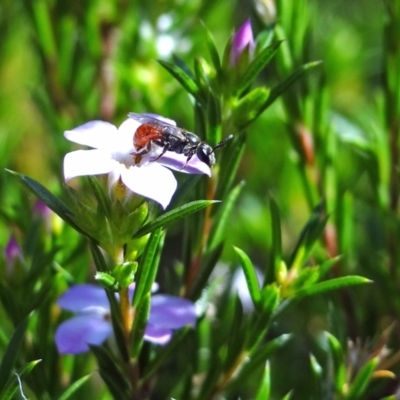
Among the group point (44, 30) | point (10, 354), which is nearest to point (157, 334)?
point (10, 354)

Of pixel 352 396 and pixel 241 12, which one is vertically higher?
pixel 241 12

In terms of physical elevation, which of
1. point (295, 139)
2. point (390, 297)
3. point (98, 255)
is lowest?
point (390, 297)

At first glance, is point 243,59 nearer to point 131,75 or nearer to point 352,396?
point 352,396

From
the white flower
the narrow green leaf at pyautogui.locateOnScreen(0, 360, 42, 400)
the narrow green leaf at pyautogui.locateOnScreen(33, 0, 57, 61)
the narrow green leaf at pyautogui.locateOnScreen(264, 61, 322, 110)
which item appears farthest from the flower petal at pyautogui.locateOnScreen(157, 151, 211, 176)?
the narrow green leaf at pyautogui.locateOnScreen(33, 0, 57, 61)

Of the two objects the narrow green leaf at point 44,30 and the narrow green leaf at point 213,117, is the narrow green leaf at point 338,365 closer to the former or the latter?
the narrow green leaf at point 213,117

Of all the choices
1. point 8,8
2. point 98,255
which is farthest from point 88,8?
point 98,255

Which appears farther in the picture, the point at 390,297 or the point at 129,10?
the point at 129,10
